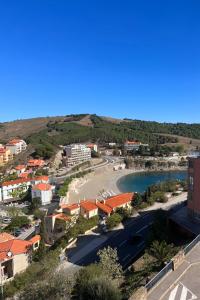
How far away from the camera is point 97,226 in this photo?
38562 mm

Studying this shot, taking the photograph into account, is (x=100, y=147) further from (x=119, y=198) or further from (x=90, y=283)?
(x=90, y=283)

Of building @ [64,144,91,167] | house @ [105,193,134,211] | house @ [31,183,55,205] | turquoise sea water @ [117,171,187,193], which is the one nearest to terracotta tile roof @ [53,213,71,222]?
house @ [105,193,134,211]

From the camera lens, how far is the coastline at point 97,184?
213ft

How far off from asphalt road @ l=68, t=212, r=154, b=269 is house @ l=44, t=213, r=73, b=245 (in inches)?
218

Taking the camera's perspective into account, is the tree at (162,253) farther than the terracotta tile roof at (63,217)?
No

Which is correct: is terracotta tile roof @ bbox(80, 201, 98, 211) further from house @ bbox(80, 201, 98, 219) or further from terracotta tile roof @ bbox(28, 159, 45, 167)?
terracotta tile roof @ bbox(28, 159, 45, 167)

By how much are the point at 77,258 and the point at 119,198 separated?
18956 millimetres

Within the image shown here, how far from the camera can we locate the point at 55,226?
3750cm

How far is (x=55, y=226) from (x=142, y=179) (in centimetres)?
5877

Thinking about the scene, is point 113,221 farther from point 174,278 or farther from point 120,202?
point 174,278

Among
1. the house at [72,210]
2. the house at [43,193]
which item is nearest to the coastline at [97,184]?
the house at [43,193]

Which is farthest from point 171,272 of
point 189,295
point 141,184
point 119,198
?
point 141,184

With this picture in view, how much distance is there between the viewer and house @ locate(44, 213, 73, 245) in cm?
3612

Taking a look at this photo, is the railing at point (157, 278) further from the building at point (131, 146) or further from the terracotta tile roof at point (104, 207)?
the building at point (131, 146)
